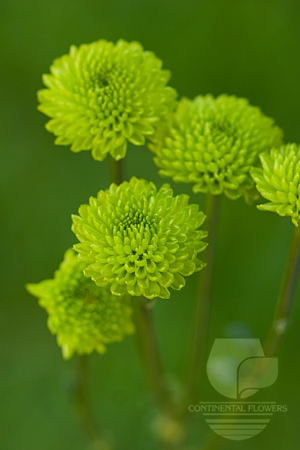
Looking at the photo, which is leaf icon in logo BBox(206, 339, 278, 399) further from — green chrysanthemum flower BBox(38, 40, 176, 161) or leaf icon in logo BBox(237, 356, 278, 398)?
green chrysanthemum flower BBox(38, 40, 176, 161)

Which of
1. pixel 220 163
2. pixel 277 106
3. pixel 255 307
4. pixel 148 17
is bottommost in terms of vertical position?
pixel 255 307

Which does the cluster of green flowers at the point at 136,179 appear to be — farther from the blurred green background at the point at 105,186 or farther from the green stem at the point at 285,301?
the blurred green background at the point at 105,186

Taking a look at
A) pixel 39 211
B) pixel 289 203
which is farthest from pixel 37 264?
pixel 289 203

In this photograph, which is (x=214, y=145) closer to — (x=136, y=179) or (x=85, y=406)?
(x=136, y=179)

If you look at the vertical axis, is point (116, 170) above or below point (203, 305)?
above

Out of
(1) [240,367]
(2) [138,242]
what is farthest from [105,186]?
(2) [138,242]

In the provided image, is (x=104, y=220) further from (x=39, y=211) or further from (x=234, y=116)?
(x=39, y=211)
